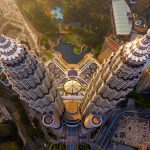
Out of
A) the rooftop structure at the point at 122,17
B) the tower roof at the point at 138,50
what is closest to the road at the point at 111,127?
the rooftop structure at the point at 122,17

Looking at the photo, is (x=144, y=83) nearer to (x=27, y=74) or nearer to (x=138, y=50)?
(x=138, y=50)

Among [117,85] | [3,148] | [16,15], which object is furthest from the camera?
[16,15]

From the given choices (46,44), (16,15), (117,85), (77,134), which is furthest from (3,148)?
(16,15)

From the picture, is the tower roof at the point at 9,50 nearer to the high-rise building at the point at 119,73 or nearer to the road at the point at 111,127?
the high-rise building at the point at 119,73

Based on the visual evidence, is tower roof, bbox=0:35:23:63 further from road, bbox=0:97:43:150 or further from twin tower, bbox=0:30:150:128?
road, bbox=0:97:43:150

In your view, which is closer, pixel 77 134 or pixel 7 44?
pixel 7 44

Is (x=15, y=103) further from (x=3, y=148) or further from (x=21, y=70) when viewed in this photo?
(x=21, y=70)
